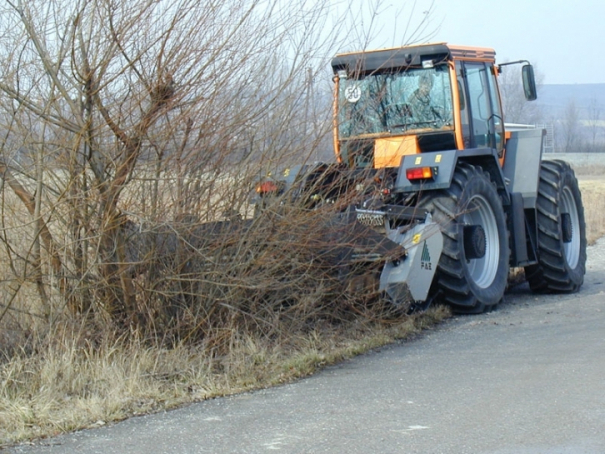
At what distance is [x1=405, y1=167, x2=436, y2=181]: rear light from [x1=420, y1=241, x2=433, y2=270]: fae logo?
2.47 ft

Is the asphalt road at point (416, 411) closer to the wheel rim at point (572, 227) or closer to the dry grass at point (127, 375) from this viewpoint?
the dry grass at point (127, 375)

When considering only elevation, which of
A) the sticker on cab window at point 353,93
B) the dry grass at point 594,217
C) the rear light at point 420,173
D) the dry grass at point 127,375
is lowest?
the dry grass at point 127,375

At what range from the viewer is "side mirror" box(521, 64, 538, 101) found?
10180 millimetres

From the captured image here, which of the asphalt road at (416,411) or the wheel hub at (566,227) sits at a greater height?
the wheel hub at (566,227)

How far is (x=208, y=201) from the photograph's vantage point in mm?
6738

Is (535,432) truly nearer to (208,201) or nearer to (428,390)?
(428,390)

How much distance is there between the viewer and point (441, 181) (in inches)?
345

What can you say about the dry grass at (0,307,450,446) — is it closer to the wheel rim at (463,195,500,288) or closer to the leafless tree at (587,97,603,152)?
the wheel rim at (463,195,500,288)

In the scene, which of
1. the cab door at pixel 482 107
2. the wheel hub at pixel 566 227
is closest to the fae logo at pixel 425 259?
the cab door at pixel 482 107

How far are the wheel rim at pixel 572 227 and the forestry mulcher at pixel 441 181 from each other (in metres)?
0.09

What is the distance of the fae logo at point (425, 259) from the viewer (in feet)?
27.4

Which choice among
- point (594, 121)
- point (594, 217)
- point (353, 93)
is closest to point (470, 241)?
point (353, 93)

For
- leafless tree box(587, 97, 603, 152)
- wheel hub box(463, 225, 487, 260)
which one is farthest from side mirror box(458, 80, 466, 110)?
leafless tree box(587, 97, 603, 152)

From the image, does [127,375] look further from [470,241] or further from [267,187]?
[470,241]
